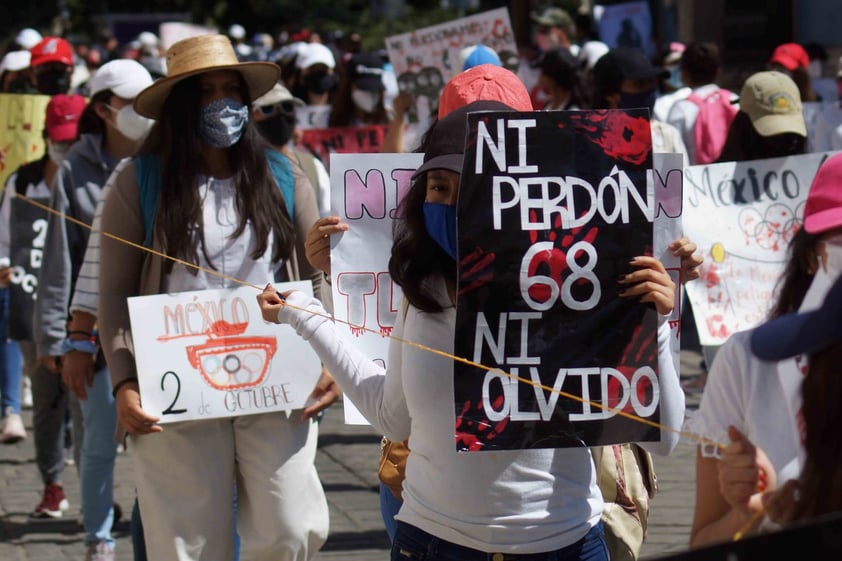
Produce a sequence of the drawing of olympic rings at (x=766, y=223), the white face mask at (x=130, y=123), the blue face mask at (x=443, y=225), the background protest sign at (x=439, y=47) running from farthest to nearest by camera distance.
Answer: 1. the background protest sign at (x=439, y=47)
2. the drawing of olympic rings at (x=766, y=223)
3. the white face mask at (x=130, y=123)
4. the blue face mask at (x=443, y=225)

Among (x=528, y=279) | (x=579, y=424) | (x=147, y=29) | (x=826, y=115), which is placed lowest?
(x=579, y=424)

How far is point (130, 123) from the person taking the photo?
585 centimetres

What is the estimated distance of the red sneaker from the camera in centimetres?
680

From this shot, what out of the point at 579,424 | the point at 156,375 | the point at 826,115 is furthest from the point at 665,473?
the point at 579,424

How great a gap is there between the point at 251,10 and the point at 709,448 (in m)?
45.1

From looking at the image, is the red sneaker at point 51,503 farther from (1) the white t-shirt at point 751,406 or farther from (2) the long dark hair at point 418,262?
(1) the white t-shirt at point 751,406

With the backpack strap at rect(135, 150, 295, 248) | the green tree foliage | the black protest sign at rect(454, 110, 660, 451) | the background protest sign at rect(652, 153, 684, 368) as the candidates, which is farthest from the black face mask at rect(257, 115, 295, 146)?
the green tree foliage

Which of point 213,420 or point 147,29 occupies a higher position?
point 147,29

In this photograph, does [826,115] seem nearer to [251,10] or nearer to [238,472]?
[238,472]

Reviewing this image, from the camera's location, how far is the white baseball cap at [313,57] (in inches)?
432

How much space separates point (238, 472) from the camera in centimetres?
431

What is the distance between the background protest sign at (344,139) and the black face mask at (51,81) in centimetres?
184

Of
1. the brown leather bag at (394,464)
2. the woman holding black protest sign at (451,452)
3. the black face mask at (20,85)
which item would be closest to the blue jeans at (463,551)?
the woman holding black protest sign at (451,452)

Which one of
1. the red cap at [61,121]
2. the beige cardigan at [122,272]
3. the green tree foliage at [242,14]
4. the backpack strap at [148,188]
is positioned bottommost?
the beige cardigan at [122,272]
